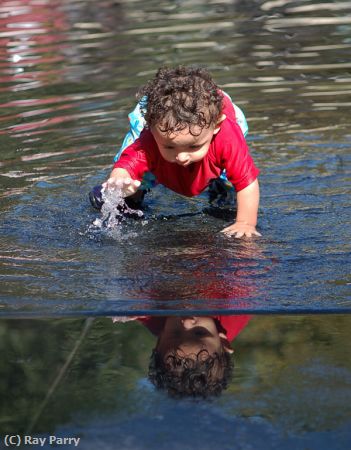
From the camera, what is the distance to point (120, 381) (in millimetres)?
3166

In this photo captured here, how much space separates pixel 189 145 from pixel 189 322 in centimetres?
120

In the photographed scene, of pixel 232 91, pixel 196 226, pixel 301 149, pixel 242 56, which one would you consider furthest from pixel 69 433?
pixel 242 56

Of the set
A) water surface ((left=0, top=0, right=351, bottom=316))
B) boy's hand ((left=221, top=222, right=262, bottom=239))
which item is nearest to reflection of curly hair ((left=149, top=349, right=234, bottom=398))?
water surface ((left=0, top=0, right=351, bottom=316))

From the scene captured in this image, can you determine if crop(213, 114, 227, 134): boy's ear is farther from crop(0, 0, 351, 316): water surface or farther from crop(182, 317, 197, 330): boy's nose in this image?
crop(182, 317, 197, 330): boy's nose

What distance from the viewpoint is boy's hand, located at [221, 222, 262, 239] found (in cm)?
486

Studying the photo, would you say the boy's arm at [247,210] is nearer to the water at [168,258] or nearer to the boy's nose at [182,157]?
the water at [168,258]

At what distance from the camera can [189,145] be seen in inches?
178

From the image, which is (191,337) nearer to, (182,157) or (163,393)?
(163,393)

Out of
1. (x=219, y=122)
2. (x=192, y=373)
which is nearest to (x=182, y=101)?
(x=219, y=122)

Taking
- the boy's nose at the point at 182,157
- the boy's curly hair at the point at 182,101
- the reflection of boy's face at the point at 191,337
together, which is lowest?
the reflection of boy's face at the point at 191,337

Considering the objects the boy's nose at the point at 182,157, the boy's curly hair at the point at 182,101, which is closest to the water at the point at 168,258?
the boy's nose at the point at 182,157

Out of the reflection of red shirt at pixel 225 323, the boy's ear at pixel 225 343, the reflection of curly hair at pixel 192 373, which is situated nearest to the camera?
the reflection of curly hair at pixel 192 373

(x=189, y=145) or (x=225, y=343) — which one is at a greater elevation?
(x=189, y=145)

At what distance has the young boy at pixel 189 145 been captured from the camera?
14.6ft
